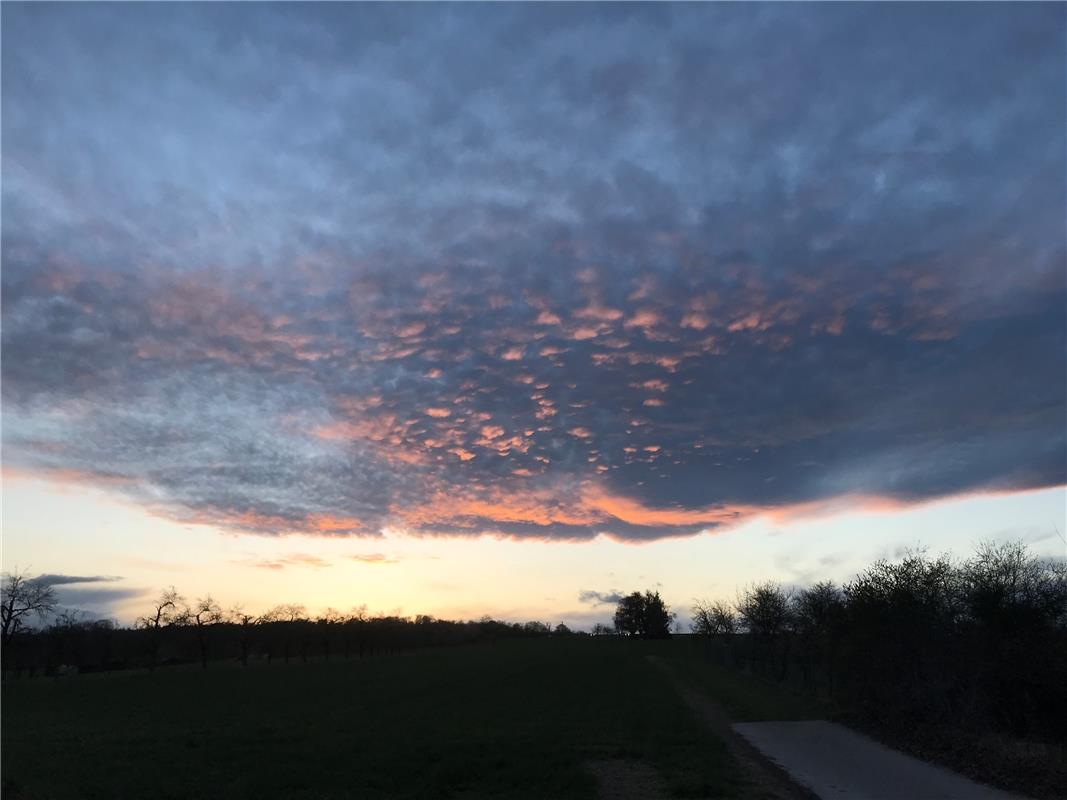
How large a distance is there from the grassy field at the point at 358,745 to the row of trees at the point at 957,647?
225 inches

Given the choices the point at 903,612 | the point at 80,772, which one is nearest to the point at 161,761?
the point at 80,772

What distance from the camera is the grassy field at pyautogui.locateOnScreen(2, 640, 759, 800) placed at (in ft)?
46.4

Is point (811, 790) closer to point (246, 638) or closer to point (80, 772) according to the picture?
point (80, 772)

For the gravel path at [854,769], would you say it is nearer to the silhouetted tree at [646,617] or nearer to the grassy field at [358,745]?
the grassy field at [358,745]

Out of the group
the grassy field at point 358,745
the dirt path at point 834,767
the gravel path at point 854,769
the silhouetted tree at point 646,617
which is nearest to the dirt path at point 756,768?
the dirt path at point 834,767

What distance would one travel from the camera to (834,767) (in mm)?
16109

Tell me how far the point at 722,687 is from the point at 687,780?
26732 mm

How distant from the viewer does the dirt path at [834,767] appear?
1344cm

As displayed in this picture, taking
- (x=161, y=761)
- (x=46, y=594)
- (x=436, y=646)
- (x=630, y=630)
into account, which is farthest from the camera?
(x=630, y=630)

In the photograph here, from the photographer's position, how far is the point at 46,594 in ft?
247

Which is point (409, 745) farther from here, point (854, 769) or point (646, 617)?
point (646, 617)

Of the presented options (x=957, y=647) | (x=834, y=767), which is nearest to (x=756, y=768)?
(x=834, y=767)

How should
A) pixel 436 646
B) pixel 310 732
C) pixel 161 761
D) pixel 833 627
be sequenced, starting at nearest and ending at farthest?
pixel 161 761 < pixel 310 732 < pixel 833 627 < pixel 436 646

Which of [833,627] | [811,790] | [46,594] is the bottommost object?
[811,790]
